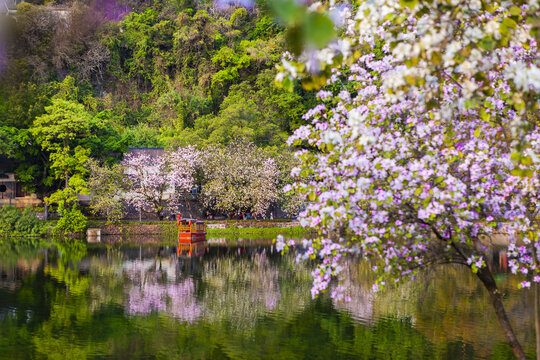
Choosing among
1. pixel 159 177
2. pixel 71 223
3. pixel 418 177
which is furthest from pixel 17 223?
pixel 418 177

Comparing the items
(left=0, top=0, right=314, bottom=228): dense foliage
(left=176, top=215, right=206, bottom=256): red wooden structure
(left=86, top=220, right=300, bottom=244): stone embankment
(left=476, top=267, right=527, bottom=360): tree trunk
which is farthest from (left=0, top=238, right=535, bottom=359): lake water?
(left=0, top=0, right=314, bottom=228): dense foliage

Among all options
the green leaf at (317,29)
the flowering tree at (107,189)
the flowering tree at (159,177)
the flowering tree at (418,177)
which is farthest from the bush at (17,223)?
the green leaf at (317,29)

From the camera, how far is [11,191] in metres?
57.0

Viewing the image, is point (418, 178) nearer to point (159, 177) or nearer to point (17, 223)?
point (159, 177)

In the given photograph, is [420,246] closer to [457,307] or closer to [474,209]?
[474,209]

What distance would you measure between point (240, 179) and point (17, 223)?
19204 millimetres

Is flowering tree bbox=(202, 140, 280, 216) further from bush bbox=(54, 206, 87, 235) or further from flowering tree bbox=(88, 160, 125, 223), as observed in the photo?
bush bbox=(54, 206, 87, 235)

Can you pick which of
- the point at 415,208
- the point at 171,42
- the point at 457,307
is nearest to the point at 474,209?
the point at 415,208

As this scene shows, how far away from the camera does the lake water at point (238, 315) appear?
14430 millimetres

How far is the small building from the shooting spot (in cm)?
5566

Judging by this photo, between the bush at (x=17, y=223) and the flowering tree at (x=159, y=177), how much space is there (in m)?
7.91

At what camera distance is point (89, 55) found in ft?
253

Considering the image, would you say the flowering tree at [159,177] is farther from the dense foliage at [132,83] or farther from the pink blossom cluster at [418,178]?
the pink blossom cluster at [418,178]

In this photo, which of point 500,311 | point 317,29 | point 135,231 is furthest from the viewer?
point 135,231
